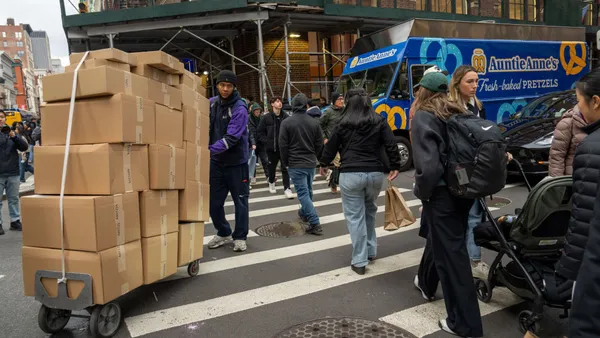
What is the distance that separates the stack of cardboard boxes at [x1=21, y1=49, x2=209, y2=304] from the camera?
10.7 feet

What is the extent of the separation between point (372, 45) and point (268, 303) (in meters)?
9.69

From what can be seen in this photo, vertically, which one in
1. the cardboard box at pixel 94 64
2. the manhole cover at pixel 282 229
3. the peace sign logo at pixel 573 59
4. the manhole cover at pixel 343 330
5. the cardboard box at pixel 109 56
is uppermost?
the peace sign logo at pixel 573 59

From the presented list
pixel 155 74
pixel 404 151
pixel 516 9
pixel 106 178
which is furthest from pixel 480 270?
pixel 516 9

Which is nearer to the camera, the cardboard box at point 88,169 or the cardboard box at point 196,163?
the cardboard box at point 88,169

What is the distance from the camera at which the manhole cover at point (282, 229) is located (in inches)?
244

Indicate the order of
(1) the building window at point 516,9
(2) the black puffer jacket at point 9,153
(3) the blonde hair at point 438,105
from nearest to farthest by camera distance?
(3) the blonde hair at point 438,105
(2) the black puffer jacket at point 9,153
(1) the building window at point 516,9

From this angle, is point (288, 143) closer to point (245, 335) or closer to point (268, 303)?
point (268, 303)

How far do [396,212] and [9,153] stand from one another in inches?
251

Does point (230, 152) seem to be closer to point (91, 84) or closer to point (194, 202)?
→ point (194, 202)

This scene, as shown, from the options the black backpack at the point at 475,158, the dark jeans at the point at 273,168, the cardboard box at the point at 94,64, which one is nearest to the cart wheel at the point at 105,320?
the cardboard box at the point at 94,64

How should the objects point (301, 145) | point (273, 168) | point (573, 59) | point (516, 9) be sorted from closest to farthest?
point (301, 145)
point (273, 168)
point (573, 59)
point (516, 9)

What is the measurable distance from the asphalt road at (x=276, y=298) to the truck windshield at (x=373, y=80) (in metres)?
5.86

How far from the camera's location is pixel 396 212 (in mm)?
4480

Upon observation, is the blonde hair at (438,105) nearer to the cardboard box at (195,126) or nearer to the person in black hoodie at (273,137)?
the cardboard box at (195,126)
